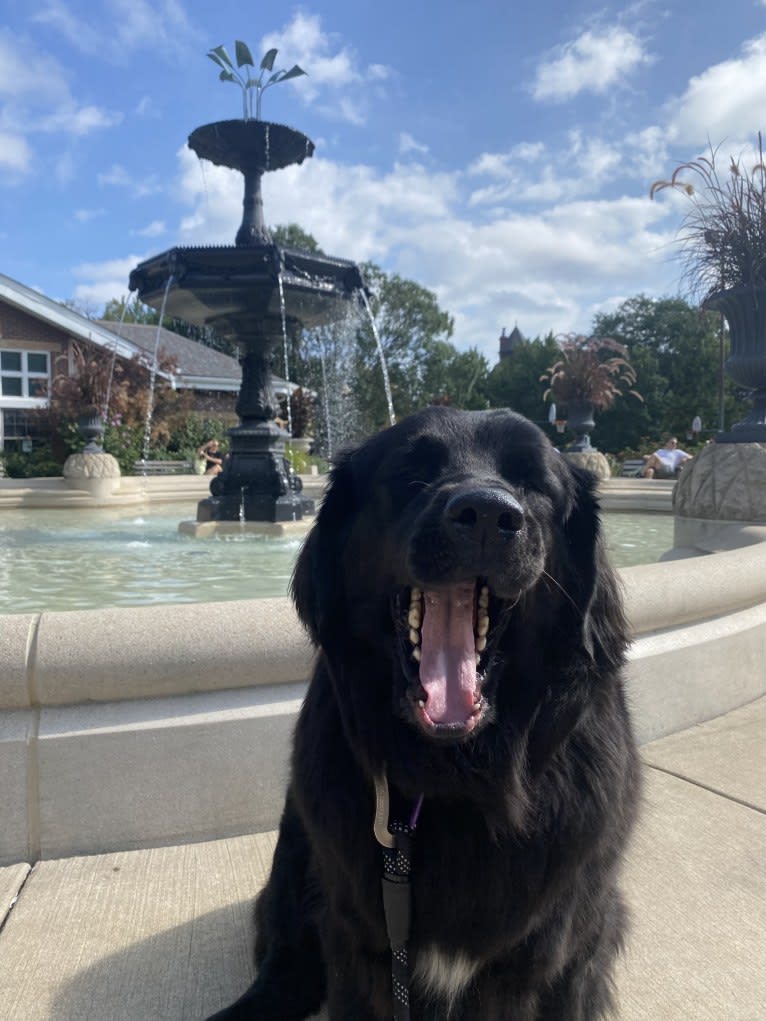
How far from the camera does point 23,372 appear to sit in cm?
2817

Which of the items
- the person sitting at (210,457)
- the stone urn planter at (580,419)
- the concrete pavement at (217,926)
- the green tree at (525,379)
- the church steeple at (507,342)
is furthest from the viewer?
the church steeple at (507,342)

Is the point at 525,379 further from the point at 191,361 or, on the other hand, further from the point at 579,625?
the point at 579,625

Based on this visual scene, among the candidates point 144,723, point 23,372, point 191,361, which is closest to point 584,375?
point 144,723

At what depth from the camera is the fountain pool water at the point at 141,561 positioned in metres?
5.50

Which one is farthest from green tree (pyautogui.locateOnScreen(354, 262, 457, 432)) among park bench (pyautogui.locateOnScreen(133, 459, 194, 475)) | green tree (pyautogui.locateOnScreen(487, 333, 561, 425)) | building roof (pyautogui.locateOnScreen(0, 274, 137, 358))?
park bench (pyautogui.locateOnScreen(133, 459, 194, 475))

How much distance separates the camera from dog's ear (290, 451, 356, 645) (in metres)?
1.86

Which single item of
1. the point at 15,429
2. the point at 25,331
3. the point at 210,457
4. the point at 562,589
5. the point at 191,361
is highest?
the point at 25,331

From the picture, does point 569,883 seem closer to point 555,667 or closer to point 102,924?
point 555,667

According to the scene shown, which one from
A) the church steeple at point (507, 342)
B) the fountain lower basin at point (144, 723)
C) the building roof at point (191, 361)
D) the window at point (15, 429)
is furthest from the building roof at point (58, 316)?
the church steeple at point (507, 342)

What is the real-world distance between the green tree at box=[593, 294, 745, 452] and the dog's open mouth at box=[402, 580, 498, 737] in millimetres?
46696

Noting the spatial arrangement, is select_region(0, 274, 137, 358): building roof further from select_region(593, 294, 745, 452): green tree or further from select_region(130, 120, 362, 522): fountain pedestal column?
select_region(593, 294, 745, 452): green tree

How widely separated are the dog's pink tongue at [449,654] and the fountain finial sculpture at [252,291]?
678 cm

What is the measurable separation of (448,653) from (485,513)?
36 centimetres

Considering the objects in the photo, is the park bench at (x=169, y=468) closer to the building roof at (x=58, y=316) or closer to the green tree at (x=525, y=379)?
the building roof at (x=58, y=316)
